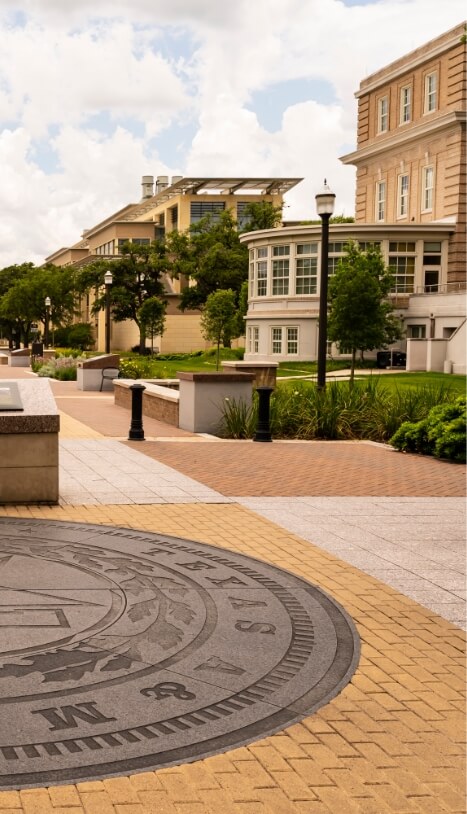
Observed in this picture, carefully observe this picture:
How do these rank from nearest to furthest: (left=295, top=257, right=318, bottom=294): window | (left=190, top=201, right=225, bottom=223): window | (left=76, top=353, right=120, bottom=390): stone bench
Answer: (left=76, top=353, right=120, bottom=390): stone bench < (left=295, top=257, right=318, bottom=294): window < (left=190, top=201, right=225, bottom=223): window

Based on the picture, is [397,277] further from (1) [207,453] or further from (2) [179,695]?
(2) [179,695]

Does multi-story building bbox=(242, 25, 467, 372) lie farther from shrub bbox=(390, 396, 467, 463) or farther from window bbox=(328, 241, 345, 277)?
shrub bbox=(390, 396, 467, 463)

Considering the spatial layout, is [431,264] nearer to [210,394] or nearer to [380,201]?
[380,201]

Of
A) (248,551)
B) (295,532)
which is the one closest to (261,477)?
(295,532)

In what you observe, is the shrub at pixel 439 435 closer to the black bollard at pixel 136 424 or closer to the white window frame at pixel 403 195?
the black bollard at pixel 136 424

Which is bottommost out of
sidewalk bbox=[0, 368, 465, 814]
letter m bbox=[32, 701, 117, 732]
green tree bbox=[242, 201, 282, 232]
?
sidewalk bbox=[0, 368, 465, 814]

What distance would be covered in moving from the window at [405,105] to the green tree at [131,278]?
73.8 feet

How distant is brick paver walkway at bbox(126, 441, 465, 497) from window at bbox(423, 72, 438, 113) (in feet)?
141

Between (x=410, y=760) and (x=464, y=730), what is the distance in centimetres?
46

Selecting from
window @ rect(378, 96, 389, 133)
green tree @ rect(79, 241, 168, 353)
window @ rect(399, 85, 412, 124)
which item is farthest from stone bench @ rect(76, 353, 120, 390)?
green tree @ rect(79, 241, 168, 353)

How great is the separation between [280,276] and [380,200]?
11729 millimetres

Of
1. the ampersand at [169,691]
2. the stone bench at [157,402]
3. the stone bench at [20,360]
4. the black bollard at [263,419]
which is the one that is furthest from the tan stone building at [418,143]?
the ampersand at [169,691]

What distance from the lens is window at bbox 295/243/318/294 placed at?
48.8 metres

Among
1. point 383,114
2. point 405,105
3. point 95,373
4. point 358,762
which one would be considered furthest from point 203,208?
point 358,762
